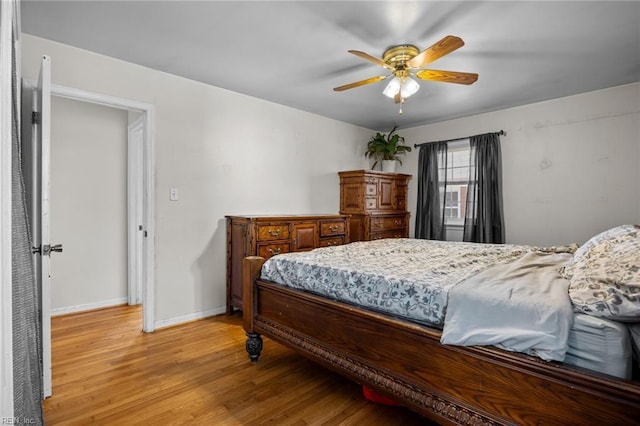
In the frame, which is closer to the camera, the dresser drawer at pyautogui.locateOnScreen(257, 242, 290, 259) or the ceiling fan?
the ceiling fan

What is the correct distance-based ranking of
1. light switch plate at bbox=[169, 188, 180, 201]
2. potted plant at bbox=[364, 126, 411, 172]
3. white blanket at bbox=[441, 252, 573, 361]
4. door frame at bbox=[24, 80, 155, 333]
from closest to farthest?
white blanket at bbox=[441, 252, 573, 361] → door frame at bbox=[24, 80, 155, 333] → light switch plate at bbox=[169, 188, 180, 201] → potted plant at bbox=[364, 126, 411, 172]

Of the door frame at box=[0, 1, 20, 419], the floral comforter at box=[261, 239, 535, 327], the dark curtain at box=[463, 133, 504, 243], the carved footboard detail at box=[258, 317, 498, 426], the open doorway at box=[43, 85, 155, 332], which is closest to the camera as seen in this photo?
the door frame at box=[0, 1, 20, 419]

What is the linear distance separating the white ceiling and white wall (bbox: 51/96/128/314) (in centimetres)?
118

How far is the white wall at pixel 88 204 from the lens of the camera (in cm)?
330

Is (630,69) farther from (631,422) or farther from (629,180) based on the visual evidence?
(631,422)

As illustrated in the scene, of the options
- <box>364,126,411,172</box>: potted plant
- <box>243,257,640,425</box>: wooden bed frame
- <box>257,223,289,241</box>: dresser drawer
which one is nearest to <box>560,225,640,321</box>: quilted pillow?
<box>243,257,640,425</box>: wooden bed frame

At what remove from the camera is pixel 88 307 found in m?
3.47

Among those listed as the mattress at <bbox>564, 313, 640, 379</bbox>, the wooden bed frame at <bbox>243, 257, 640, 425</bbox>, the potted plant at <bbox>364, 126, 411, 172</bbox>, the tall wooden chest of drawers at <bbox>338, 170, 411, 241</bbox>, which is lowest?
the wooden bed frame at <bbox>243, 257, 640, 425</bbox>

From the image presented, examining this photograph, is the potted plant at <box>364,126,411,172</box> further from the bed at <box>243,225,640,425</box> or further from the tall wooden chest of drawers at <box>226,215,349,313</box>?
the bed at <box>243,225,640,425</box>

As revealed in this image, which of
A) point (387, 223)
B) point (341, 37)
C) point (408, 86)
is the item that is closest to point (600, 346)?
point (408, 86)

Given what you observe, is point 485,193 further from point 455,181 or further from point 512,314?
point 512,314

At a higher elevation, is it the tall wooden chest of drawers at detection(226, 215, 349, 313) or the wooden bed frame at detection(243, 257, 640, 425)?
the tall wooden chest of drawers at detection(226, 215, 349, 313)

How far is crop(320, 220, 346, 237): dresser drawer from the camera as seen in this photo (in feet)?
12.3

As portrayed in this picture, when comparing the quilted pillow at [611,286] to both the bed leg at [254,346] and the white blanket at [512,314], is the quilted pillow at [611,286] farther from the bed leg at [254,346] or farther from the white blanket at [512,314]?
the bed leg at [254,346]
